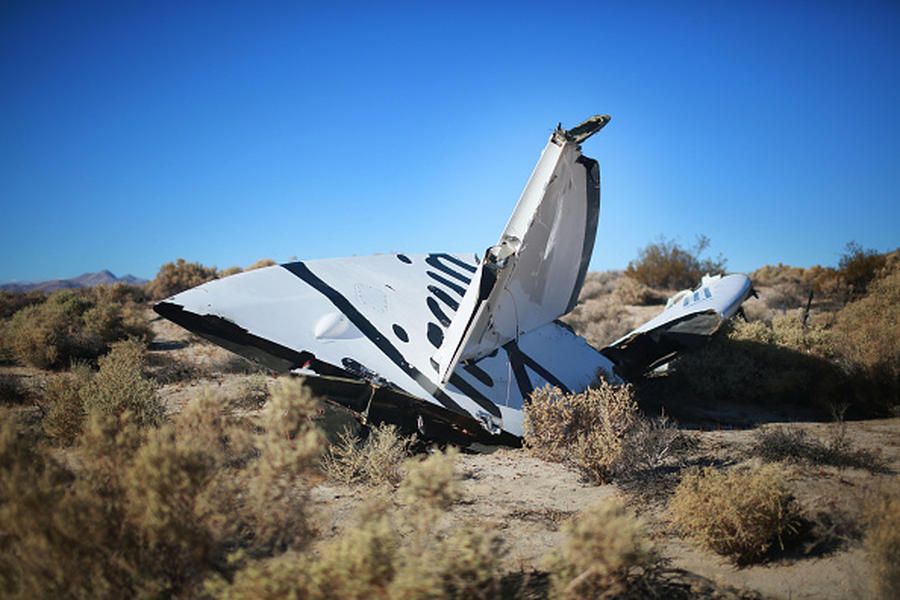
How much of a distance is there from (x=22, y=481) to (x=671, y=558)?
401 cm

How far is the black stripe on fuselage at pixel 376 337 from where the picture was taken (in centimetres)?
561

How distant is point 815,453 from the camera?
5105mm

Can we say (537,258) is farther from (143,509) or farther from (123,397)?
(123,397)

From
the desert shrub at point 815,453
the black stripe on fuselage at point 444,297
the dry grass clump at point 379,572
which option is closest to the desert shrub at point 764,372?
the desert shrub at point 815,453

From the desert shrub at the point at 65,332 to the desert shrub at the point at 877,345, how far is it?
46.8 ft

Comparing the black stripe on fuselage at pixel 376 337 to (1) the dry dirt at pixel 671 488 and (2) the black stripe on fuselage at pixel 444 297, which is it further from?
(2) the black stripe on fuselage at pixel 444 297

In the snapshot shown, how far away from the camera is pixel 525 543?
12.7 ft

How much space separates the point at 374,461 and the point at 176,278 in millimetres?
21026

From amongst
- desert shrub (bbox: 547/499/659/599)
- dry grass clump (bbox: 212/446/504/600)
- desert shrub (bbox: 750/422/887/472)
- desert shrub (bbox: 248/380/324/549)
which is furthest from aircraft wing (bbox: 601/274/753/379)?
desert shrub (bbox: 248/380/324/549)

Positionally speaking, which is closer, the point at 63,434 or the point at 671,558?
the point at 671,558

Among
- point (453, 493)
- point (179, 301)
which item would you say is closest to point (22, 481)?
point (453, 493)

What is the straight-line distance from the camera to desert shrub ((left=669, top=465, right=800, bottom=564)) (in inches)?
139

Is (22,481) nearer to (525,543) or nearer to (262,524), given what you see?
(262,524)

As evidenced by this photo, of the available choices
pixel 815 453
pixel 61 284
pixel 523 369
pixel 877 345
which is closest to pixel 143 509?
pixel 523 369
